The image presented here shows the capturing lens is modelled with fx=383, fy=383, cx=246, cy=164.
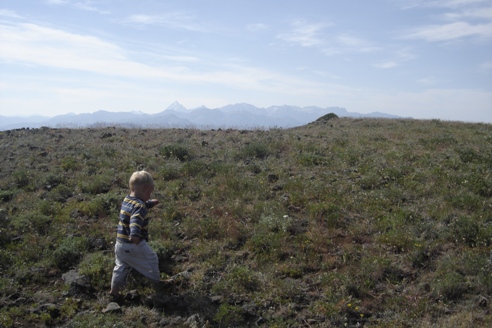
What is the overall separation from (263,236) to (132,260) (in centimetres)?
234

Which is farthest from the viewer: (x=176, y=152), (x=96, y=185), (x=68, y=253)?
(x=176, y=152)

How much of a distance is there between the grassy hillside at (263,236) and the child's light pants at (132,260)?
0.30 m

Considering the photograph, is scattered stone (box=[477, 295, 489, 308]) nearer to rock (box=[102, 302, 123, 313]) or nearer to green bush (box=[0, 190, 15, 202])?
rock (box=[102, 302, 123, 313])

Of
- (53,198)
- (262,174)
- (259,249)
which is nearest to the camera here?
(259,249)

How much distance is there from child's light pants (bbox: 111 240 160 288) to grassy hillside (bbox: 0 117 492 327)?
0.30 m

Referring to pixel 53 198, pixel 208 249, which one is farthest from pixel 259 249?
pixel 53 198

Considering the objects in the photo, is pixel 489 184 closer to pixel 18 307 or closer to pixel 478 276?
pixel 478 276

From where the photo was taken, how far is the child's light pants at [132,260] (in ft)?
17.6

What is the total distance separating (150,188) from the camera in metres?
5.51

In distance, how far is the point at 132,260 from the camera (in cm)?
544

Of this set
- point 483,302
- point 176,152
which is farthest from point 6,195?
point 483,302

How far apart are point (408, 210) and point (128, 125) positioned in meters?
14.4

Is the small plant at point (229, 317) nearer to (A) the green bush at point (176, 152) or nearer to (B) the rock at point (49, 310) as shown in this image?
(B) the rock at point (49, 310)

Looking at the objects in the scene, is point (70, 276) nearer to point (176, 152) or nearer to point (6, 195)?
point (6, 195)
